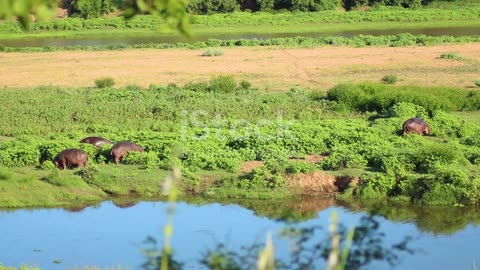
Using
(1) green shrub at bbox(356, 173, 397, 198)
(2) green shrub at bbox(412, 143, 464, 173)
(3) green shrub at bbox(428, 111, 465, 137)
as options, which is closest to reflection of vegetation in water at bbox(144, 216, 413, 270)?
(1) green shrub at bbox(356, 173, 397, 198)

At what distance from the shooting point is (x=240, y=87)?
30.1 metres

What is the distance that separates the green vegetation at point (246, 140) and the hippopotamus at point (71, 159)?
292 mm

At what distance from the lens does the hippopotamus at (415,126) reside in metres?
21.3

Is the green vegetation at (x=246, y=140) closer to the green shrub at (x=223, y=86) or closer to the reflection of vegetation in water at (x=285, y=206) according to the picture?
the reflection of vegetation in water at (x=285, y=206)

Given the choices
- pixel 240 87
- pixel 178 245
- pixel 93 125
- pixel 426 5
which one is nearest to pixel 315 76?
pixel 240 87

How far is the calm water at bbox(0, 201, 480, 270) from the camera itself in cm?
1418

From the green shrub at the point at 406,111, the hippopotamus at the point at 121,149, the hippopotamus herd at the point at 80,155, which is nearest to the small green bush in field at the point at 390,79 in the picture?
the green shrub at the point at 406,111

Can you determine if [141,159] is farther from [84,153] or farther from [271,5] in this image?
[271,5]

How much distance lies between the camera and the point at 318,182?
1817cm

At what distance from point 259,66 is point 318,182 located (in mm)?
18169

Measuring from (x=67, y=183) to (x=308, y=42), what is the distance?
2823cm

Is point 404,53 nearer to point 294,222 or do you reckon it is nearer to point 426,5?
point 426,5

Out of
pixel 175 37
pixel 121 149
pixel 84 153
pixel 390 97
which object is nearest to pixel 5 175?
pixel 84 153

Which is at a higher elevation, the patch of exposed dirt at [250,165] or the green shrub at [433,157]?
the green shrub at [433,157]
